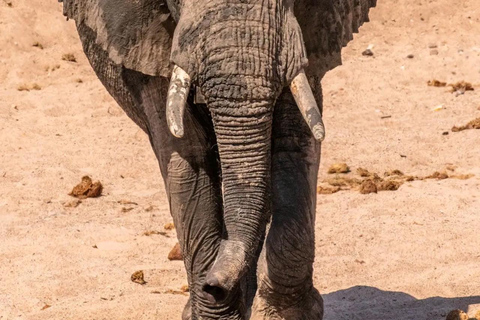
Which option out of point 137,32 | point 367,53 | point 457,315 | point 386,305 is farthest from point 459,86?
point 137,32

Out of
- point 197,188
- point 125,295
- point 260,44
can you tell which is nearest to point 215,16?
point 260,44

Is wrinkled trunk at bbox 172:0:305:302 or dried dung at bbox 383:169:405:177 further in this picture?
dried dung at bbox 383:169:405:177

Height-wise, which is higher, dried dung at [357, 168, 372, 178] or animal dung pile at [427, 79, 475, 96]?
animal dung pile at [427, 79, 475, 96]

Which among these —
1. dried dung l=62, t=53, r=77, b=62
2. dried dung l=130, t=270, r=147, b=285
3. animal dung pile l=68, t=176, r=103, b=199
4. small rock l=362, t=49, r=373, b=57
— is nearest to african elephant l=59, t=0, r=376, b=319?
dried dung l=130, t=270, r=147, b=285

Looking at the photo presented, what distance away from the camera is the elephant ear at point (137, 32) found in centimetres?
403

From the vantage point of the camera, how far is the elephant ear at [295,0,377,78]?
4.09 m

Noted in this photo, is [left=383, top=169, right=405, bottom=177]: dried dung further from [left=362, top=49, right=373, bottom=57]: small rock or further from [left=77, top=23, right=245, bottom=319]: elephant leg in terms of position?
[left=77, top=23, right=245, bottom=319]: elephant leg

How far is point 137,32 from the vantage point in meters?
4.10

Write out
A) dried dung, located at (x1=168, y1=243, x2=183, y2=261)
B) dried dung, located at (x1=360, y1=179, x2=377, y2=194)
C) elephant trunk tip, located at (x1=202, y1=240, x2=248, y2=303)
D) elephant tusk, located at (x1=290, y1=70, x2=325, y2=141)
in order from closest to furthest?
elephant tusk, located at (x1=290, y1=70, x2=325, y2=141) → elephant trunk tip, located at (x1=202, y1=240, x2=248, y2=303) → dried dung, located at (x1=168, y1=243, x2=183, y2=261) → dried dung, located at (x1=360, y1=179, x2=377, y2=194)

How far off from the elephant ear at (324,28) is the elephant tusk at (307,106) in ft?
1.61

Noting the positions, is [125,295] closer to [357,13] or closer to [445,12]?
[357,13]

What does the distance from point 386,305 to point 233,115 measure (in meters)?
2.29

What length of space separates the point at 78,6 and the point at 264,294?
1409mm

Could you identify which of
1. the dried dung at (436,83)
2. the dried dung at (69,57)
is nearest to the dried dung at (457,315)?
the dried dung at (436,83)
